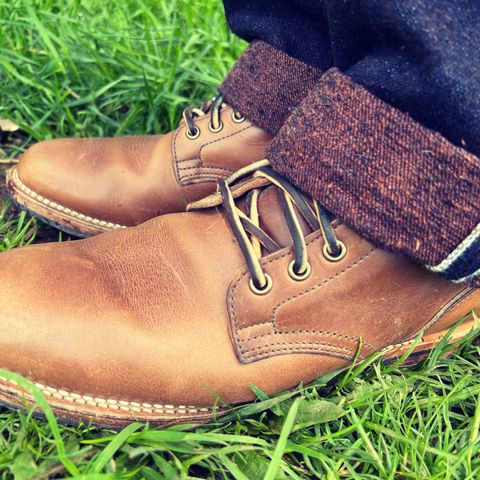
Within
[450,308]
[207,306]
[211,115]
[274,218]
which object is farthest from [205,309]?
[211,115]

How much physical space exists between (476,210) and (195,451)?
0.61 meters

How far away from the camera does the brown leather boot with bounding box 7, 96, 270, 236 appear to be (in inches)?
55.9

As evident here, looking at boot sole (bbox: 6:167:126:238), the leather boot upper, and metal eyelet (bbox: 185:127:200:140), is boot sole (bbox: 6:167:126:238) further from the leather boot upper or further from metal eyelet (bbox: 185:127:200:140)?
metal eyelet (bbox: 185:127:200:140)

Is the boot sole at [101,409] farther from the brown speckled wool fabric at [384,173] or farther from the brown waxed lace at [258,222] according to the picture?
the brown speckled wool fabric at [384,173]

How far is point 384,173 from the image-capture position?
0.94 m

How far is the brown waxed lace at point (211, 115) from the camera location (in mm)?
1417

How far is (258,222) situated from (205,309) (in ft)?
0.62

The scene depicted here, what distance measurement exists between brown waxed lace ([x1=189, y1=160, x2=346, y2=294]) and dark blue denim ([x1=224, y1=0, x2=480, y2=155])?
0.22m

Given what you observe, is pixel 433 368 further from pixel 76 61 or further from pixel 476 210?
pixel 76 61

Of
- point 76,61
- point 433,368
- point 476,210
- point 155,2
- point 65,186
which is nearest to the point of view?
point 476,210

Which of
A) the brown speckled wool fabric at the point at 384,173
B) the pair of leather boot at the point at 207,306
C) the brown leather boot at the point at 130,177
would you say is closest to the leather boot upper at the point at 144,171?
the brown leather boot at the point at 130,177

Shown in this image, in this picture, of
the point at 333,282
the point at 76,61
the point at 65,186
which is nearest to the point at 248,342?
the point at 333,282

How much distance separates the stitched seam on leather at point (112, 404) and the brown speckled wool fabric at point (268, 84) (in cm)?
66

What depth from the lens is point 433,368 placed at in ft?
3.92
